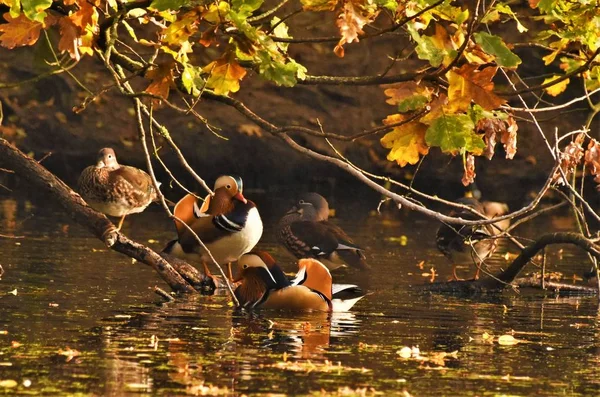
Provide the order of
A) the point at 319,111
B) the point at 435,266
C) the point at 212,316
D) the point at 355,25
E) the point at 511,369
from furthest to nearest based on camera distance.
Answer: the point at 319,111 < the point at 435,266 < the point at 212,316 < the point at 511,369 < the point at 355,25

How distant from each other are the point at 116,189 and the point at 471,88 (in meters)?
7.19

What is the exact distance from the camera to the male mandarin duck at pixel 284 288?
11234 millimetres

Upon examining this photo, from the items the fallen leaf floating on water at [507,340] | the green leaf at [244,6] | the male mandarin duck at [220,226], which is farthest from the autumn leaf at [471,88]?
the male mandarin duck at [220,226]

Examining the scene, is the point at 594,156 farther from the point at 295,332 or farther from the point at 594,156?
the point at 295,332

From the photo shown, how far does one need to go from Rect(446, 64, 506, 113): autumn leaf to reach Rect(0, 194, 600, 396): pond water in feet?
5.03

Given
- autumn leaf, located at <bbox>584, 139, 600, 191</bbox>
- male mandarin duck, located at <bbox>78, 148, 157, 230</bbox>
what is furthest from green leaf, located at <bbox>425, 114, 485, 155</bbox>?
male mandarin duck, located at <bbox>78, 148, 157, 230</bbox>

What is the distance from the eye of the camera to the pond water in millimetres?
7895

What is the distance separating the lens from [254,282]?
11.4 metres

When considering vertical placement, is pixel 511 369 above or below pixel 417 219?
below

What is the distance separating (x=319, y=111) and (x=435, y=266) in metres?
11.2

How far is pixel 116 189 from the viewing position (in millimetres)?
14703

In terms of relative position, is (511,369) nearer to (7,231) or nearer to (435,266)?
(435,266)

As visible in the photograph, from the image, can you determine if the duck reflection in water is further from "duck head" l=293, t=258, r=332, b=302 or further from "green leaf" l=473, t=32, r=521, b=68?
"green leaf" l=473, t=32, r=521, b=68

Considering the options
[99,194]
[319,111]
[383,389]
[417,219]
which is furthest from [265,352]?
[319,111]
